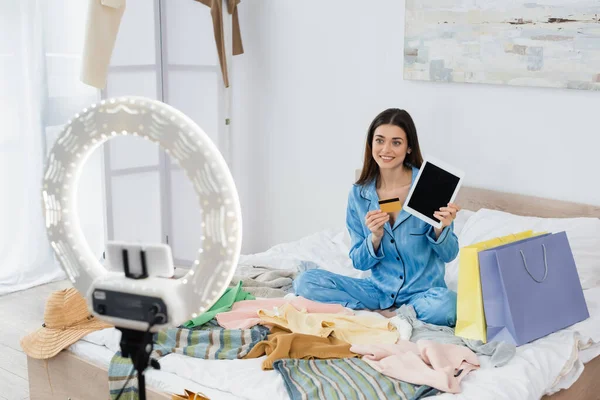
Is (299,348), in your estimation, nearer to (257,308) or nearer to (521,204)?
(257,308)

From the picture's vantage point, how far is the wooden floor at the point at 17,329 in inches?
106

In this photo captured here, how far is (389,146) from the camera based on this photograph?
2465 mm

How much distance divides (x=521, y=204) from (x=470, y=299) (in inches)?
38.2

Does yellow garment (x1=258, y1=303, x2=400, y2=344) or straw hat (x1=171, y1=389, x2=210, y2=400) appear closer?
straw hat (x1=171, y1=389, x2=210, y2=400)

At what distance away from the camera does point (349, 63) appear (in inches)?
137

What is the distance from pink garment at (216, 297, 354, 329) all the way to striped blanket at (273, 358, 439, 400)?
0.31 meters

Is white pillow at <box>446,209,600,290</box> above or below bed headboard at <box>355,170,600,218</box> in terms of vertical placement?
below

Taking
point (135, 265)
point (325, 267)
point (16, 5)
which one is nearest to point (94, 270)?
point (135, 265)

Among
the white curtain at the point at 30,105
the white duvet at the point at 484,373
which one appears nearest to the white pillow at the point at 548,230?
the white duvet at the point at 484,373

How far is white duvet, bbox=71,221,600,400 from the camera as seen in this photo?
1795 mm

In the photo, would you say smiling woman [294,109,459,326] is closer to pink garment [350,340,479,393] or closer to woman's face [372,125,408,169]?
woman's face [372,125,408,169]

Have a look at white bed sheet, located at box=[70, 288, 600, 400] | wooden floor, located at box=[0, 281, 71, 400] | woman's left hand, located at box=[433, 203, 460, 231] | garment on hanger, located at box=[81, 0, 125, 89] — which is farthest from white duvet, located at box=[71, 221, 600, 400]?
garment on hanger, located at box=[81, 0, 125, 89]

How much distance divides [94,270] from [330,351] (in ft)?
3.59

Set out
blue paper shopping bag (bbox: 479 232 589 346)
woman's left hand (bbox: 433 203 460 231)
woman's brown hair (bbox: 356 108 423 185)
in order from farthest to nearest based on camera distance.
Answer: woman's brown hair (bbox: 356 108 423 185), woman's left hand (bbox: 433 203 460 231), blue paper shopping bag (bbox: 479 232 589 346)
